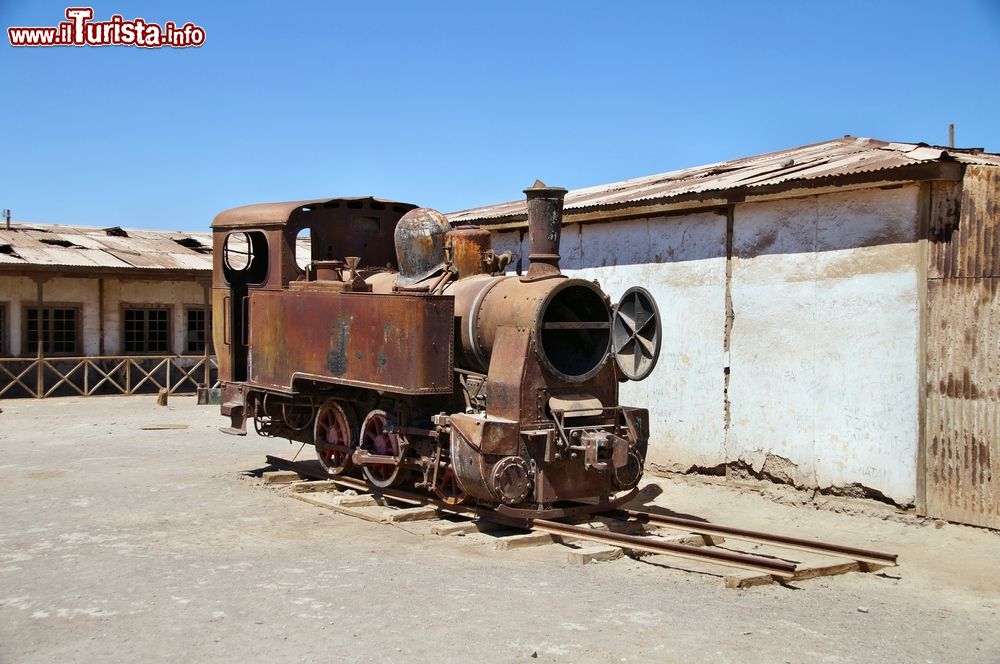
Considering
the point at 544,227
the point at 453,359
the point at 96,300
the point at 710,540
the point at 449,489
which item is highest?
the point at 544,227

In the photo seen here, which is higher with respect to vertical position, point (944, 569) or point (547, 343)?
point (547, 343)

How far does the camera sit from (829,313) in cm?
861

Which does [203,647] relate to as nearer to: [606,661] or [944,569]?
[606,661]

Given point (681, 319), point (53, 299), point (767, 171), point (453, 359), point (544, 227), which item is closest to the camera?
point (544, 227)

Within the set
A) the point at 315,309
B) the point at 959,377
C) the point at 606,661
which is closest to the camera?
the point at 606,661

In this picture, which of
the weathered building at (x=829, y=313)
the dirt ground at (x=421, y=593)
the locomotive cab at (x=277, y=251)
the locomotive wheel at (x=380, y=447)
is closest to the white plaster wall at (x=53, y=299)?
the locomotive cab at (x=277, y=251)

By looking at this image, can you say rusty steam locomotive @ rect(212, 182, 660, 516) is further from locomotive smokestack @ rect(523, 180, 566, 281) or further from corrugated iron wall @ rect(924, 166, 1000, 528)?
corrugated iron wall @ rect(924, 166, 1000, 528)

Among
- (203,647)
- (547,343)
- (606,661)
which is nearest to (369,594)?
(203,647)

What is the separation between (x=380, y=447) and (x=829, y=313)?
442cm

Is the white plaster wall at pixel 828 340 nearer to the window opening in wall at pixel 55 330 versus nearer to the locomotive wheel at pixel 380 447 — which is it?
the locomotive wheel at pixel 380 447

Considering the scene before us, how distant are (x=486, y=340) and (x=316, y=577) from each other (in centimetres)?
257

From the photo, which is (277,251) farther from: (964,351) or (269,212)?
(964,351)

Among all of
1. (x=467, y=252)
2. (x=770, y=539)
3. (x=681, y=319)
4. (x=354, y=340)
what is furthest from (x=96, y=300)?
(x=770, y=539)

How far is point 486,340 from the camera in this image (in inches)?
314
